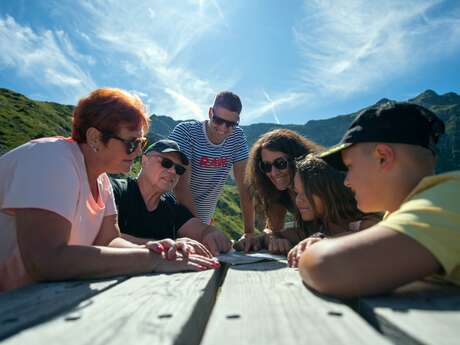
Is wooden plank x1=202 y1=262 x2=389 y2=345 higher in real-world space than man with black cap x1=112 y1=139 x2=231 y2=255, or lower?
lower

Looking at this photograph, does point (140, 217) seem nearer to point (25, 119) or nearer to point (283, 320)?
point (283, 320)

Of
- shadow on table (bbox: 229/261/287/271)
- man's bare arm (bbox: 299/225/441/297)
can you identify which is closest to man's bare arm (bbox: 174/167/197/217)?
shadow on table (bbox: 229/261/287/271)

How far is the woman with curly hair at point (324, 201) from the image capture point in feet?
16.8

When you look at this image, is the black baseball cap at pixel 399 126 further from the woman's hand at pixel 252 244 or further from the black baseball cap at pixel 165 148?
the black baseball cap at pixel 165 148

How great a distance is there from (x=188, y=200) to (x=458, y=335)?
6310mm

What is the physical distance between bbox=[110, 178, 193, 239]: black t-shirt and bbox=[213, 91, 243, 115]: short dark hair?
103 inches

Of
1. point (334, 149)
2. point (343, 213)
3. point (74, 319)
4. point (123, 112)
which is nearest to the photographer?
point (74, 319)

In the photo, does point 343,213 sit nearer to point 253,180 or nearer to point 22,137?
point 253,180

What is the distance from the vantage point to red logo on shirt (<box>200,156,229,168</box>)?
26.5 feet

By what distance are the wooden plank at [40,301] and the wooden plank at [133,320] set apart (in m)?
0.09

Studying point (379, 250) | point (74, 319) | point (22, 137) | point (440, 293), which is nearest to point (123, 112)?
point (74, 319)

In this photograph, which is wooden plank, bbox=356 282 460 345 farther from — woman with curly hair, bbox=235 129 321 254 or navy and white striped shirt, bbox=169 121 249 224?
navy and white striped shirt, bbox=169 121 249 224

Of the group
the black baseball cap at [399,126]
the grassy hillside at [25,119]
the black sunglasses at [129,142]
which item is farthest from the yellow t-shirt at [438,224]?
the grassy hillside at [25,119]

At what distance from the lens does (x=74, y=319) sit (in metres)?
1.58
